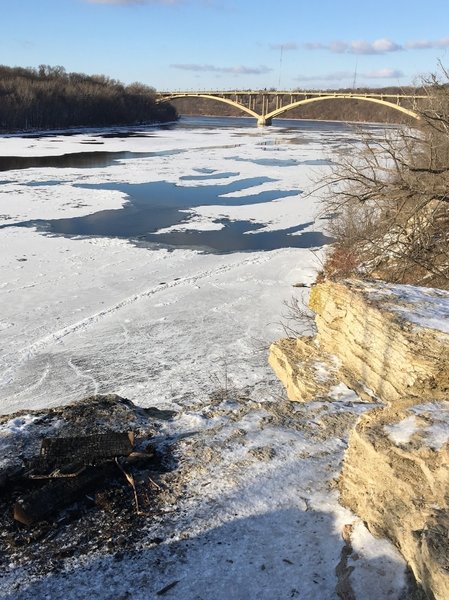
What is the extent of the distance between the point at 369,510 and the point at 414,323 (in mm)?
2541

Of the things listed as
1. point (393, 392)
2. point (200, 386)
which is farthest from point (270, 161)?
point (393, 392)

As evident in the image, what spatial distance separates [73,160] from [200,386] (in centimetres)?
3529

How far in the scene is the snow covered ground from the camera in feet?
12.8

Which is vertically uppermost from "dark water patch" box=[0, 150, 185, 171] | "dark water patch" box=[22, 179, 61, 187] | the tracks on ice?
"dark water patch" box=[0, 150, 185, 171]

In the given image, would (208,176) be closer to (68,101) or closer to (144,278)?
(144,278)

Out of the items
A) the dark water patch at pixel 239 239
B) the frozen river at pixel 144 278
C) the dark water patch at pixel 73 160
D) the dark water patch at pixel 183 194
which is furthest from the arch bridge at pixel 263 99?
the dark water patch at pixel 239 239

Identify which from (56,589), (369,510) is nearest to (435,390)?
(369,510)

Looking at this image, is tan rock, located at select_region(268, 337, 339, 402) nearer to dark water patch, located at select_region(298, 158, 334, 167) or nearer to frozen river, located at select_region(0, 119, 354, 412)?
frozen river, located at select_region(0, 119, 354, 412)

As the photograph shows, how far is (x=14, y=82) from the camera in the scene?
8244 cm

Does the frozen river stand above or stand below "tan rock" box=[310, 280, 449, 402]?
below

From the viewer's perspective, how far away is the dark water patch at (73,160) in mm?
37678

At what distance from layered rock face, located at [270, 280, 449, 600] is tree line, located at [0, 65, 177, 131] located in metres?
72.4

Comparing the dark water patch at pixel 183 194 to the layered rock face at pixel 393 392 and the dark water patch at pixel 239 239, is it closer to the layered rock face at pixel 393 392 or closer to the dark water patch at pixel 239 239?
the dark water patch at pixel 239 239

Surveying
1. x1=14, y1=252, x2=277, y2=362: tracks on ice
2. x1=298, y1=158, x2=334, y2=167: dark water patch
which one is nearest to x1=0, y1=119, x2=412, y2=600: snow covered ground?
x1=14, y1=252, x2=277, y2=362: tracks on ice
